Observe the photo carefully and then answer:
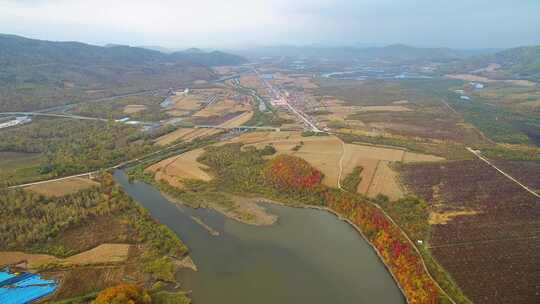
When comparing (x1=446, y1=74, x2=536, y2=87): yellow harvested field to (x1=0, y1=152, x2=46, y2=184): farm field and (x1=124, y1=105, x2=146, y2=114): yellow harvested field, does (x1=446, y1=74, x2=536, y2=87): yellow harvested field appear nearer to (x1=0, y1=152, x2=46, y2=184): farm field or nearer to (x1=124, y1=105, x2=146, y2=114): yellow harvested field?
(x1=124, y1=105, x2=146, y2=114): yellow harvested field

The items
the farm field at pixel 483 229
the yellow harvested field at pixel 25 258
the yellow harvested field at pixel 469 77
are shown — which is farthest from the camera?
the yellow harvested field at pixel 469 77

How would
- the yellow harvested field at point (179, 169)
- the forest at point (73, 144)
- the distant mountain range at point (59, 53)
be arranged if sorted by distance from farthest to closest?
the distant mountain range at point (59, 53) → the forest at point (73, 144) → the yellow harvested field at point (179, 169)

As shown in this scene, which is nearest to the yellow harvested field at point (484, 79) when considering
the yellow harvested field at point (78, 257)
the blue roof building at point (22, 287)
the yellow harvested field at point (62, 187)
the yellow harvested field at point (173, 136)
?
the yellow harvested field at point (173, 136)

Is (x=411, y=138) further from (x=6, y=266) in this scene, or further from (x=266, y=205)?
(x=6, y=266)

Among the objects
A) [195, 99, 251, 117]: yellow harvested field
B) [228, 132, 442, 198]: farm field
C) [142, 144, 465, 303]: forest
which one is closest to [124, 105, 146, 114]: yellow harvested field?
[195, 99, 251, 117]: yellow harvested field

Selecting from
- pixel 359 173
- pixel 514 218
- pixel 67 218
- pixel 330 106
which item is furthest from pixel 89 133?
pixel 514 218

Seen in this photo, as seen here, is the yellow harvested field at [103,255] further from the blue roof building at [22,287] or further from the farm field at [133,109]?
the farm field at [133,109]

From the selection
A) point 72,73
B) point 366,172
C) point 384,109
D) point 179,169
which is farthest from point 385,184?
point 72,73
